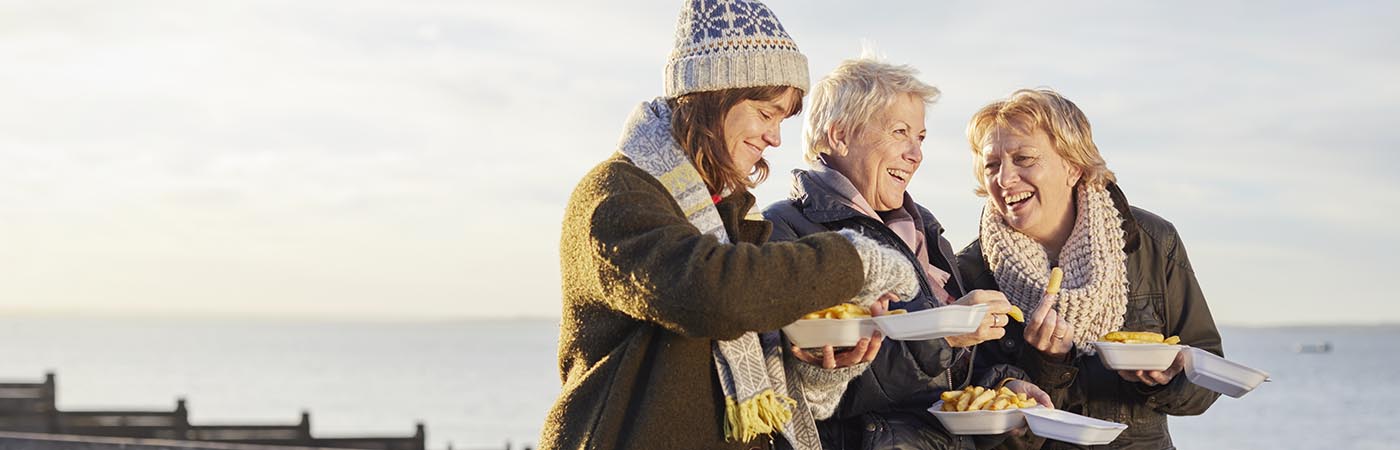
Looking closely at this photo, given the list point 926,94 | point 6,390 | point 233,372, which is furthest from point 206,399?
point 926,94

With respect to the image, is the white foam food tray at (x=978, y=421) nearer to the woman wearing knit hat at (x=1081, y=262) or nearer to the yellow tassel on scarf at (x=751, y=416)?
the woman wearing knit hat at (x=1081, y=262)

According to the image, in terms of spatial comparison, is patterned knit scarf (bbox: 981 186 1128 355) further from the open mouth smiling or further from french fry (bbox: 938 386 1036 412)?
french fry (bbox: 938 386 1036 412)

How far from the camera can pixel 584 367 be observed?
10.3ft

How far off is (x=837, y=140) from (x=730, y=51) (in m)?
1.06

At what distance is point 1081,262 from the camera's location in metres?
4.31

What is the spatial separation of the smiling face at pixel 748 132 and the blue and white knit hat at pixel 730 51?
6 centimetres

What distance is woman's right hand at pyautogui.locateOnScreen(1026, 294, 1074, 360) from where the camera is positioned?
13.4 ft

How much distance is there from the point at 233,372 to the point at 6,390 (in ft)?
287

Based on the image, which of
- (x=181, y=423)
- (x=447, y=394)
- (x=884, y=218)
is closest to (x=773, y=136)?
(x=884, y=218)

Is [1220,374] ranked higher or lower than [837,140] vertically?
lower

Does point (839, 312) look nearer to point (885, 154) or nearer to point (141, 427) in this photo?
point (885, 154)

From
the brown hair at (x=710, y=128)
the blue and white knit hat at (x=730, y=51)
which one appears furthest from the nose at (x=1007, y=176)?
the brown hair at (x=710, y=128)

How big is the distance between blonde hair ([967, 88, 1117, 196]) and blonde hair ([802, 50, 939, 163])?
25cm

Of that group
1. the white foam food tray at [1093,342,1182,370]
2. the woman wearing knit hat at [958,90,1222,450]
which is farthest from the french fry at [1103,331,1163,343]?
the woman wearing knit hat at [958,90,1222,450]
